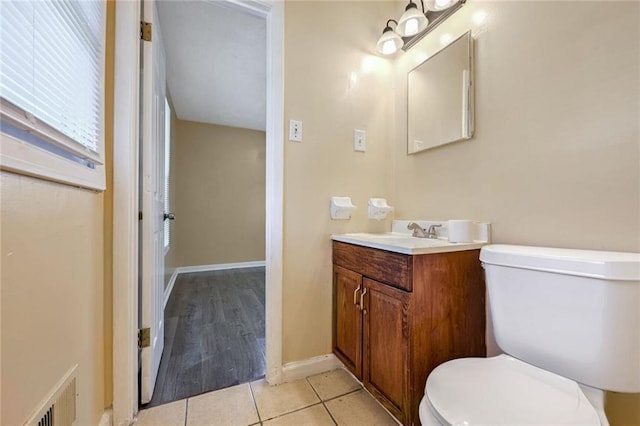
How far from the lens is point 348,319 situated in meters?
1.36

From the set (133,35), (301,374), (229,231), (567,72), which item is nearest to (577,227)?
(567,72)

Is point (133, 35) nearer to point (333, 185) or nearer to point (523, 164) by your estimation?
point (333, 185)

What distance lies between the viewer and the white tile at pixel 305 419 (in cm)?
111

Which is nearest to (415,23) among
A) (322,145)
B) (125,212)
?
(322,145)

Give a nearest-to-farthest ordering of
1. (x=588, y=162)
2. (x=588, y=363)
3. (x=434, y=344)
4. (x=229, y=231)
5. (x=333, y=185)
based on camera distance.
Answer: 1. (x=588, y=363)
2. (x=588, y=162)
3. (x=434, y=344)
4. (x=333, y=185)
5. (x=229, y=231)

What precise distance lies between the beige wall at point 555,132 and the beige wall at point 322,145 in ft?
1.64

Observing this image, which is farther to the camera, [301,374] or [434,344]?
[301,374]

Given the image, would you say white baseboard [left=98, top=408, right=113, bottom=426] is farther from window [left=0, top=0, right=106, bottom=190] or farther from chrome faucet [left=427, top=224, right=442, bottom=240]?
chrome faucet [left=427, top=224, right=442, bottom=240]

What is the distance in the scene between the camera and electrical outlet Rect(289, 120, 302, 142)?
4.67 feet

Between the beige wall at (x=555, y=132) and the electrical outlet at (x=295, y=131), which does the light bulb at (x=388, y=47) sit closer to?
the beige wall at (x=555, y=132)

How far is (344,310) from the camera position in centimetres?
141

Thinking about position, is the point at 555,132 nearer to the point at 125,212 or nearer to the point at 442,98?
the point at 442,98

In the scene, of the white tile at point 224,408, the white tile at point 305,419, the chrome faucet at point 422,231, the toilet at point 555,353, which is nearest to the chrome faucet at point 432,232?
the chrome faucet at point 422,231

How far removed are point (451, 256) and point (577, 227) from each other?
0.42 m
